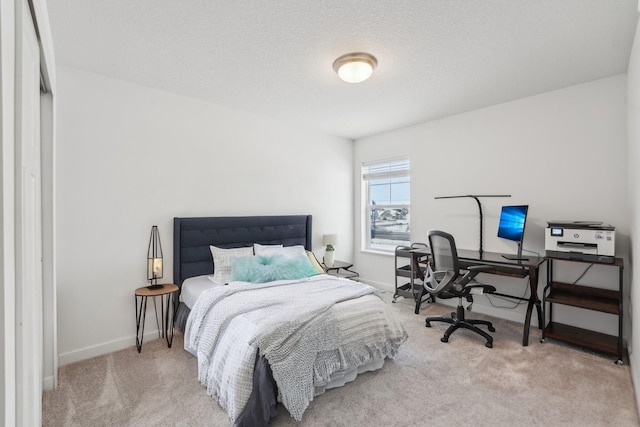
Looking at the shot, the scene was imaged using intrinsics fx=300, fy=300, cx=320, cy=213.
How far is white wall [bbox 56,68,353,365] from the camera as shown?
103 inches

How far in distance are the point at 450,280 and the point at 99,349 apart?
329 cm

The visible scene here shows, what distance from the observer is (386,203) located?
4.88 m

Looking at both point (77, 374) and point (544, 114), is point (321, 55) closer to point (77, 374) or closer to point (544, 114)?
point (544, 114)

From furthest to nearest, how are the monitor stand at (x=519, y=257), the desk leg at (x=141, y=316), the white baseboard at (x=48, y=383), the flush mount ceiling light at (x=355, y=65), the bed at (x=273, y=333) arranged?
the monitor stand at (x=519, y=257) < the desk leg at (x=141, y=316) < the flush mount ceiling light at (x=355, y=65) < the white baseboard at (x=48, y=383) < the bed at (x=273, y=333)

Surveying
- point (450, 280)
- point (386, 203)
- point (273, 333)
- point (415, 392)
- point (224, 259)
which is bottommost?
point (415, 392)

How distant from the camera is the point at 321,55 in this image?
241cm

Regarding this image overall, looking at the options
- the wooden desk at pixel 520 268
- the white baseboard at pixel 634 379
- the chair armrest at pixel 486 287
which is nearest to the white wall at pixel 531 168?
the wooden desk at pixel 520 268

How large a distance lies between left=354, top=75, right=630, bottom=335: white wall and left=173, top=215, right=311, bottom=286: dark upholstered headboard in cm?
191

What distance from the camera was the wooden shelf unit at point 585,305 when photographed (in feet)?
8.27

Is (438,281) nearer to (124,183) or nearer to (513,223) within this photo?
(513,223)

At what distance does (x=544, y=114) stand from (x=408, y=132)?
1639 mm

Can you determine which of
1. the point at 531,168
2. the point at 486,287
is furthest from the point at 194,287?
the point at 531,168

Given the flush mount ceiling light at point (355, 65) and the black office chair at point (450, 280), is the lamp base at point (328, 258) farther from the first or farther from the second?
the flush mount ceiling light at point (355, 65)

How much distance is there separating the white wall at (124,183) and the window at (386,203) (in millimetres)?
1981
